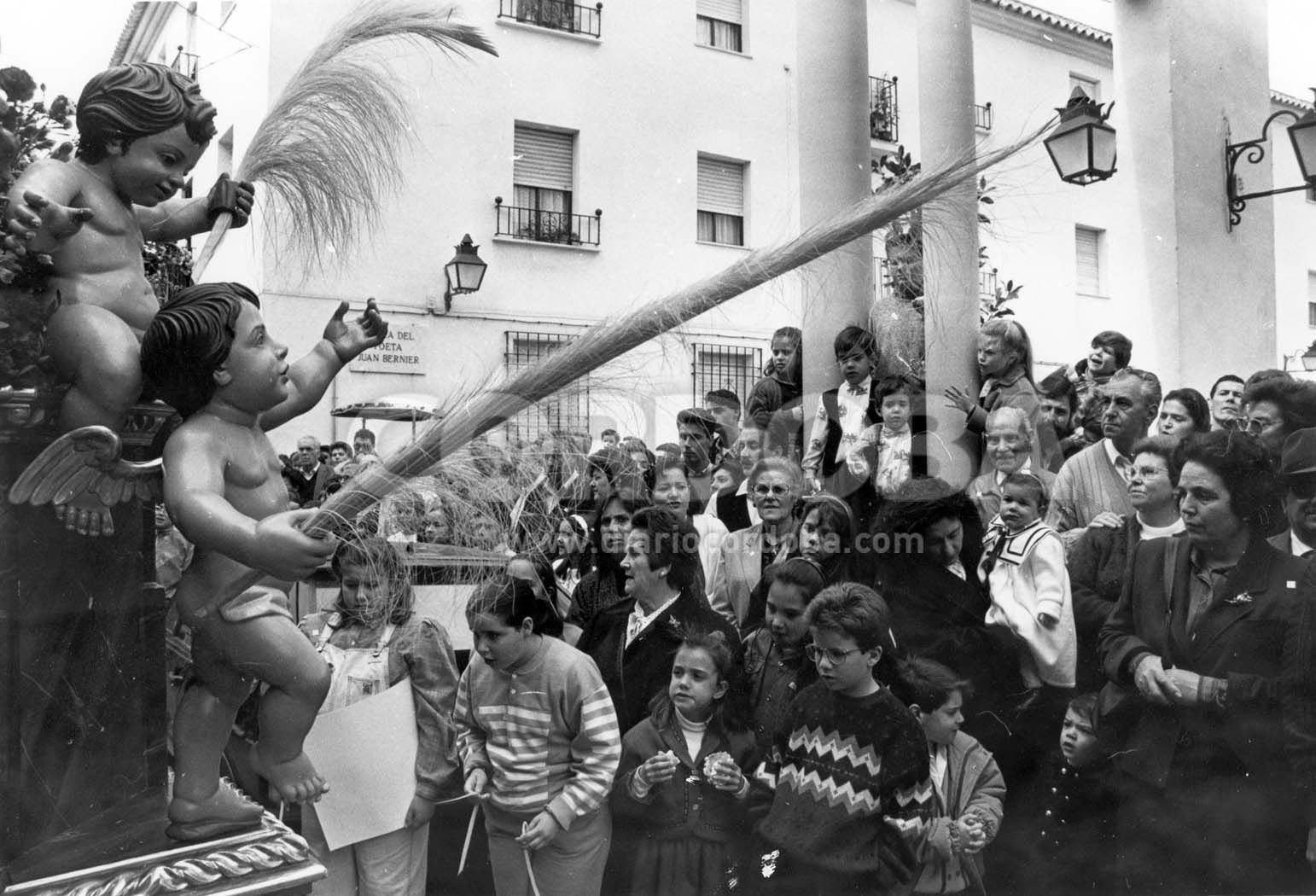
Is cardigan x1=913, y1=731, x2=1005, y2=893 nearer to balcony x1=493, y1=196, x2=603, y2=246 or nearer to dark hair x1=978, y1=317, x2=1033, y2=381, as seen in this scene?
dark hair x1=978, y1=317, x2=1033, y2=381

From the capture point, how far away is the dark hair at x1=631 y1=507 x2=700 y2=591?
8.60ft

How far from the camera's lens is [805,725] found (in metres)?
2.44

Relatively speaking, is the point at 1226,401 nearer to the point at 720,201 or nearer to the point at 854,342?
the point at 854,342

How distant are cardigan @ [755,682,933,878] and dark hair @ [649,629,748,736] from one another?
0.19 meters

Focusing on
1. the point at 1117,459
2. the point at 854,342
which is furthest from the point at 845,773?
the point at 1117,459

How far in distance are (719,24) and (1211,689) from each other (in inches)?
72.6

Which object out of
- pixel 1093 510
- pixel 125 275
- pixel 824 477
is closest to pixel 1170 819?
pixel 1093 510

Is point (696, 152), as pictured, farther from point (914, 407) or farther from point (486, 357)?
point (486, 357)

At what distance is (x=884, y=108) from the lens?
287 centimetres

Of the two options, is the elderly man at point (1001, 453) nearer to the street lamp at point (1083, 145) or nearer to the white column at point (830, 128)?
the white column at point (830, 128)

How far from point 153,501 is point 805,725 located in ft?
5.32

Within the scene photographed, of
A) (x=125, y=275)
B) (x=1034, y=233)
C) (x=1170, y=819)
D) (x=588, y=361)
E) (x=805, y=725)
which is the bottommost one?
(x=1170, y=819)

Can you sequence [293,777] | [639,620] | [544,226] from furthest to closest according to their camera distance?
1. [639,620]
2. [544,226]
3. [293,777]

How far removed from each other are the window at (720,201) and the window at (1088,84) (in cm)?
117
